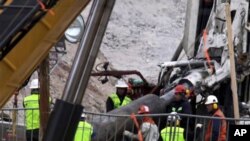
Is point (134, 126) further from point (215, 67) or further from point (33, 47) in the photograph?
A: point (33, 47)

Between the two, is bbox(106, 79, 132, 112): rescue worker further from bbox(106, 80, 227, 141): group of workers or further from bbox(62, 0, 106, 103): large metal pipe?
bbox(62, 0, 106, 103): large metal pipe

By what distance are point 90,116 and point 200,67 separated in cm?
406

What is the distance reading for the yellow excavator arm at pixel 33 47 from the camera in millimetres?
4922

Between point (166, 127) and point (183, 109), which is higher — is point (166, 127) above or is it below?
below

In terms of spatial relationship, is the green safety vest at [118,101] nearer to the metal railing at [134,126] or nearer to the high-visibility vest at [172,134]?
the metal railing at [134,126]

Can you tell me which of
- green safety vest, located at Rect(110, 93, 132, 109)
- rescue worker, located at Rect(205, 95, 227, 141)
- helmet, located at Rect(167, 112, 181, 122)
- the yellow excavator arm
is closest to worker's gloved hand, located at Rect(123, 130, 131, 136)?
helmet, located at Rect(167, 112, 181, 122)

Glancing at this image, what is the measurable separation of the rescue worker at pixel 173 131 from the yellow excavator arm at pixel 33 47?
446cm

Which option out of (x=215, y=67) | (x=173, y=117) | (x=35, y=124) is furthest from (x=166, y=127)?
(x=215, y=67)

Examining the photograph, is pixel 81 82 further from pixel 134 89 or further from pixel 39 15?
pixel 134 89

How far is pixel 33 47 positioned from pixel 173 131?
16.0 feet

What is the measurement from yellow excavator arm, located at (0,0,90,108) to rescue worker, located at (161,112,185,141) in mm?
4455

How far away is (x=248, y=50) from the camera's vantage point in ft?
42.4

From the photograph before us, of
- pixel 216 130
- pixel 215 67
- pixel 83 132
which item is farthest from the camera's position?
pixel 215 67

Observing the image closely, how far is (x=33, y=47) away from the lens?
4.99 meters
